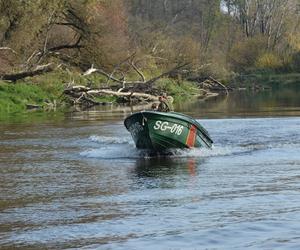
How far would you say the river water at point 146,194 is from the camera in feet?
28.6

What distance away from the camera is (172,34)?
280ft

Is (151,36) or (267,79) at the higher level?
(151,36)

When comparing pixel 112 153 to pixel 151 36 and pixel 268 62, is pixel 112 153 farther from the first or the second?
pixel 268 62

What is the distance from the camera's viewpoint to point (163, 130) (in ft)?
55.4

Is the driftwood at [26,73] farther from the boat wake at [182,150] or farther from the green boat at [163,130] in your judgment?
the green boat at [163,130]

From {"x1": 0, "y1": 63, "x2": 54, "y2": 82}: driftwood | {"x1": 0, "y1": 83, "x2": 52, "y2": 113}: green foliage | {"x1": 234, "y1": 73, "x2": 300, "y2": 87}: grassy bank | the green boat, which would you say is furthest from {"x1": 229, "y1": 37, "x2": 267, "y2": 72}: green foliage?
the green boat

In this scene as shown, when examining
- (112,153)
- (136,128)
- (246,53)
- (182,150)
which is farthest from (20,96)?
(246,53)

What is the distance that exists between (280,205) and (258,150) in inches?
325

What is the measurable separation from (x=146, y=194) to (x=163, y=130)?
5164 mm

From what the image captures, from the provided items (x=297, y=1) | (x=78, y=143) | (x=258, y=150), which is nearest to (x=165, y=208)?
(x=258, y=150)

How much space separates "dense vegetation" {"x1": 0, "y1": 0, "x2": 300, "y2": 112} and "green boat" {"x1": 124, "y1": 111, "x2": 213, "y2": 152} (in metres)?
22.1

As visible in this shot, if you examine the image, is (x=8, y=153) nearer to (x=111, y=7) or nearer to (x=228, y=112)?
(x=228, y=112)

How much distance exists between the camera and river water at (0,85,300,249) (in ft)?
28.6

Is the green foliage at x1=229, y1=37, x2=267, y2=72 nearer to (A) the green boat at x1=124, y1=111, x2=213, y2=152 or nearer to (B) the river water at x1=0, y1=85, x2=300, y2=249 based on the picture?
(B) the river water at x1=0, y1=85, x2=300, y2=249
